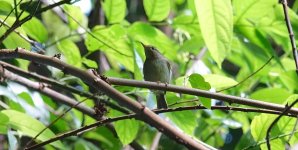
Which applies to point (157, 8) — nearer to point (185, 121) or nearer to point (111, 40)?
point (111, 40)

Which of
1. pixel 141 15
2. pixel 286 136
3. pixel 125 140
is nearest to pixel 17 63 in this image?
pixel 125 140

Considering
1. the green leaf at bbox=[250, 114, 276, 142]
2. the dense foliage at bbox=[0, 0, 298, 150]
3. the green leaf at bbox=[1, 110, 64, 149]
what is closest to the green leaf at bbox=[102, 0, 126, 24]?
the dense foliage at bbox=[0, 0, 298, 150]

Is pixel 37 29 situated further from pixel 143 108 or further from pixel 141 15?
pixel 141 15

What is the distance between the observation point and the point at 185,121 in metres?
1.16

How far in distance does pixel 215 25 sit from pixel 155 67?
0.80 metres

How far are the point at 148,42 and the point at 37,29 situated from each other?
309 millimetres

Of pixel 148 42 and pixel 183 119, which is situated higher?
pixel 148 42

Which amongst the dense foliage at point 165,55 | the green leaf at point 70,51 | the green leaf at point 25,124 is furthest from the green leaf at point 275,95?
the green leaf at point 25,124

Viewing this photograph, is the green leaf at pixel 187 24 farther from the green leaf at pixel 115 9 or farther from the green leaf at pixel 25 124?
the green leaf at pixel 25 124

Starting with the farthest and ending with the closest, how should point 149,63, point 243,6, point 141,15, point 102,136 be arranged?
point 141,15 < point 102,136 < point 149,63 < point 243,6

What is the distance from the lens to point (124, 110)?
124cm

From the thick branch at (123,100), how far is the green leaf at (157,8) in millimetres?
566

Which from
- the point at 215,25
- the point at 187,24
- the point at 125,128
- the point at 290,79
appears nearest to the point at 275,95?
the point at 290,79

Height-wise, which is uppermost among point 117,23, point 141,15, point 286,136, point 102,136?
point 141,15
